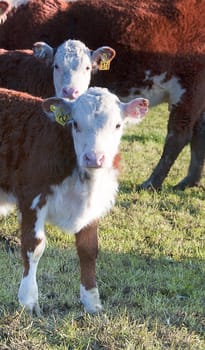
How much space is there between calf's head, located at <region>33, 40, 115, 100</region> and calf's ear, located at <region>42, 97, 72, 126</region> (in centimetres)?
200

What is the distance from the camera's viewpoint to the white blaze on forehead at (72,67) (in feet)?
23.2

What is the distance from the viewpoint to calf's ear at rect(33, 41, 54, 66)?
25.1 feet

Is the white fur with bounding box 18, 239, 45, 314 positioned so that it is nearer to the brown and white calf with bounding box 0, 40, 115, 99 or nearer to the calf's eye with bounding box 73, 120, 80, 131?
the calf's eye with bounding box 73, 120, 80, 131

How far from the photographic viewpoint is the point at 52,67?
7.84 metres

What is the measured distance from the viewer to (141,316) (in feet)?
15.4

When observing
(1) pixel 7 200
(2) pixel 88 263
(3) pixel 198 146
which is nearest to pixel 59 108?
(1) pixel 7 200

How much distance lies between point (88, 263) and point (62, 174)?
691 mm

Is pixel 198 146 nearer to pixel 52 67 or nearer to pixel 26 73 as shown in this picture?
pixel 52 67

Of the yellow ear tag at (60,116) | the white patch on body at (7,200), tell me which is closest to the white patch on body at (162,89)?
the white patch on body at (7,200)

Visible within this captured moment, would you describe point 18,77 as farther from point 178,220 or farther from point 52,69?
point 178,220

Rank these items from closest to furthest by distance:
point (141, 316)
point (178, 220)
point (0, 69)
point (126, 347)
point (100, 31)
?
point (126, 347) → point (141, 316) → point (178, 220) → point (0, 69) → point (100, 31)

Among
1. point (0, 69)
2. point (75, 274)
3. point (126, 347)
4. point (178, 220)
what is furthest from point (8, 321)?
point (0, 69)

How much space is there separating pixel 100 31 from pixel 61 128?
162 inches

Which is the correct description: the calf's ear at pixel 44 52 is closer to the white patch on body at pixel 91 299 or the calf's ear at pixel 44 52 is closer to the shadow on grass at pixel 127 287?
the shadow on grass at pixel 127 287
